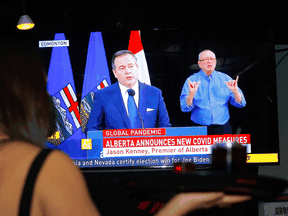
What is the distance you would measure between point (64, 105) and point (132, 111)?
70cm

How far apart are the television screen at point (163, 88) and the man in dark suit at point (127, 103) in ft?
0.17

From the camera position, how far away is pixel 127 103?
→ 2.78 meters

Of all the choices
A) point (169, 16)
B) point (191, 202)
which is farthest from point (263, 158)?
point (191, 202)

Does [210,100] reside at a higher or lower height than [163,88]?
lower

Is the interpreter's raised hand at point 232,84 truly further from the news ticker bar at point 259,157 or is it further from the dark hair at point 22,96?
the dark hair at point 22,96

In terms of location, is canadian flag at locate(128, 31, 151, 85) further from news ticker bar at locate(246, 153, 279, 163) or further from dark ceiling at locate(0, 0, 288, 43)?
news ticker bar at locate(246, 153, 279, 163)

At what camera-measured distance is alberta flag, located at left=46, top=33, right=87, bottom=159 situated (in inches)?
108

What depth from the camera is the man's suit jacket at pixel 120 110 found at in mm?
2736

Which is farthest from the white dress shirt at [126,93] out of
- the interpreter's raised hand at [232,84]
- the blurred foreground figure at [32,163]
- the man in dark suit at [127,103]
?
the blurred foreground figure at [32,163]

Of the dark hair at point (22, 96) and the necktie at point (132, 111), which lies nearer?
the dark hair at point (22, 96)

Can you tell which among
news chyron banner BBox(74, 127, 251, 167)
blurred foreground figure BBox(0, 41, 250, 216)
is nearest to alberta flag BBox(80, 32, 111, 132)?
news chyron banner BBox(74, 127, 251, 167)

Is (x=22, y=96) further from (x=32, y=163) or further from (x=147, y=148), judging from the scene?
(x=147, y=148)

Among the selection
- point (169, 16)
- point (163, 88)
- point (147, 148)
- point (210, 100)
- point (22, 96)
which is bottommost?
point (147, 148)

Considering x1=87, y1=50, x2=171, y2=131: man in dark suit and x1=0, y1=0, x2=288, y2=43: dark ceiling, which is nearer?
x1=87, y1=50, x2=171, y2=131: man in dark suit
